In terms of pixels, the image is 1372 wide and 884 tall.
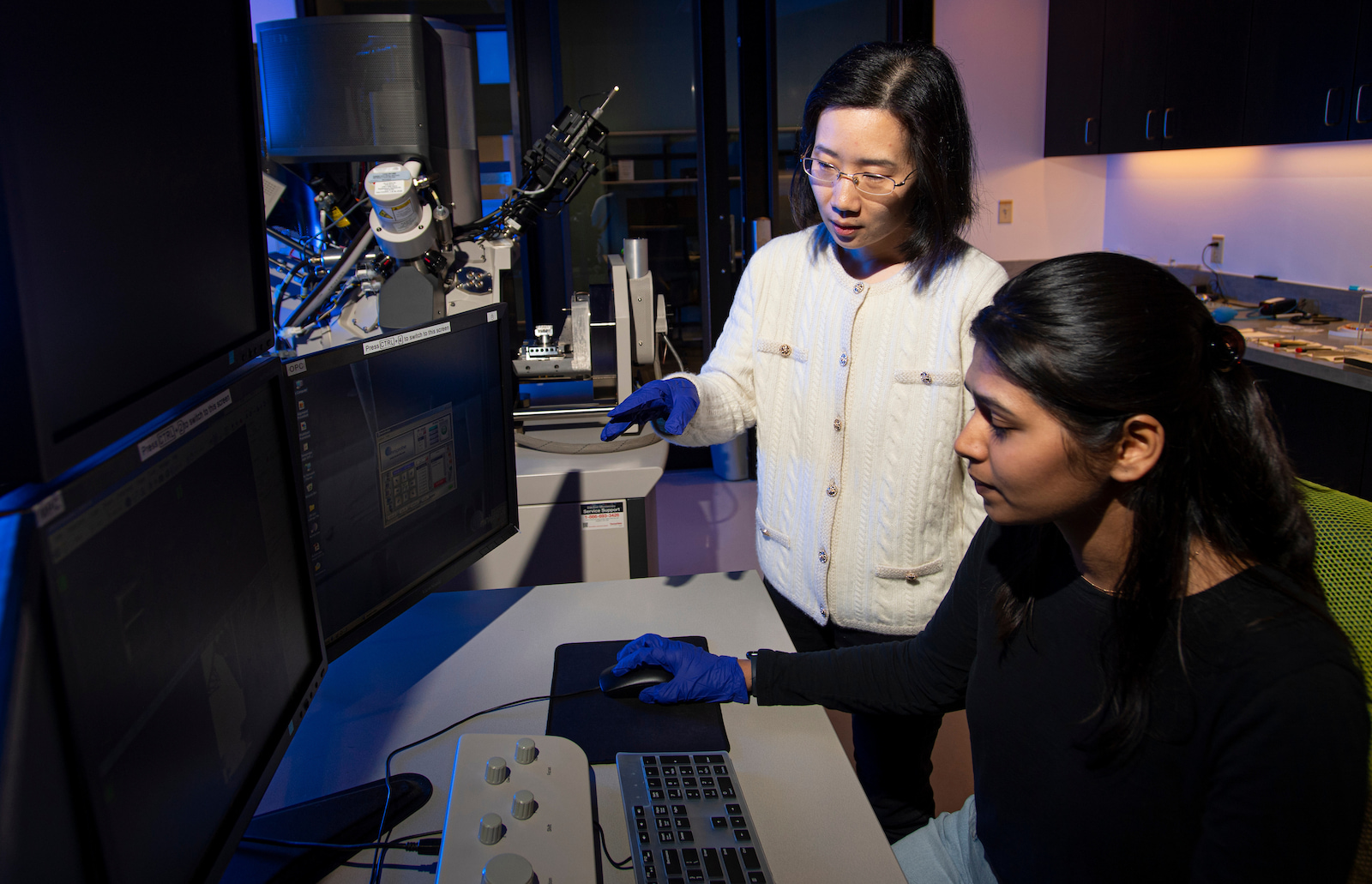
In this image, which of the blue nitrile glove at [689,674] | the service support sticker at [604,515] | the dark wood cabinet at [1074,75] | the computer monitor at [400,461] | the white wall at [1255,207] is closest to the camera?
the computer monitor at [400,461]

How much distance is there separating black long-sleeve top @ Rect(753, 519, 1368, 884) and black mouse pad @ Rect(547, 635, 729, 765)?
0.29ft

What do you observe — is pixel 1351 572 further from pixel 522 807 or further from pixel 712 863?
pixel 522 807

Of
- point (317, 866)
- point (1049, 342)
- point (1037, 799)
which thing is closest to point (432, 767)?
point (317, 866)

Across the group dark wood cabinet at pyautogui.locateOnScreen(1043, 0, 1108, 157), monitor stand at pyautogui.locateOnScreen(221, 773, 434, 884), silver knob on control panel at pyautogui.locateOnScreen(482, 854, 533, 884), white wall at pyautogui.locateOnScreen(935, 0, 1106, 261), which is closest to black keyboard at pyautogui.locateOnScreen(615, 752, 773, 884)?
silver knob on control panel at pyautogui.locateOnScreen(482, 854, 533, 884)

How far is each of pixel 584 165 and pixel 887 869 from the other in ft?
6.09

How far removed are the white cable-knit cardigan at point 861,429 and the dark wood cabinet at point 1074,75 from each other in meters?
3.20

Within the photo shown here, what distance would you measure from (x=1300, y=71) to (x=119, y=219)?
3.73m

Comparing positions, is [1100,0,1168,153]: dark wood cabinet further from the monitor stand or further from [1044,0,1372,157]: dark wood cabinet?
the monitor stand

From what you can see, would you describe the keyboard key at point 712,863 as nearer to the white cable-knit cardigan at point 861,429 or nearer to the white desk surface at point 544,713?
the white desk surface at point 544,713

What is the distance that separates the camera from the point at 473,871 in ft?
2.26

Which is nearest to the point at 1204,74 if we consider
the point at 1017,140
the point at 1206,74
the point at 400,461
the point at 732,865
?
the point at 1206,74

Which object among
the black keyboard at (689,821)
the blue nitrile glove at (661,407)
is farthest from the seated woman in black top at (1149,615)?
the blue nitrile glove at (661,407)

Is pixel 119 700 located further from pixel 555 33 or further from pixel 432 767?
pixel 555 33

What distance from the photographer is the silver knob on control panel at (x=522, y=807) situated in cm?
75
